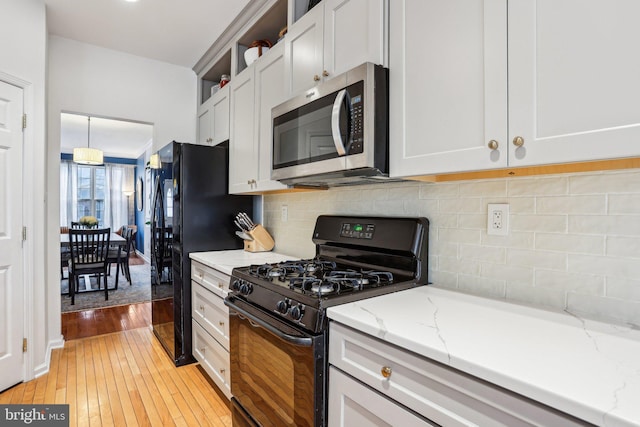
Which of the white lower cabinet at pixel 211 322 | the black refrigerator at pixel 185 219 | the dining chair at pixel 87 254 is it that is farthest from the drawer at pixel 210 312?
the dining chair at pixel 87 254

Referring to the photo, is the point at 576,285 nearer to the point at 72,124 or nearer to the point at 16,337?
the point at 16,337

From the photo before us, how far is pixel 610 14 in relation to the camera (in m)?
0.81

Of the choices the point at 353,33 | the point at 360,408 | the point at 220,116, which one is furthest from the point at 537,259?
the point at 220,116

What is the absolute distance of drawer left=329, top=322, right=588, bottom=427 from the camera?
27.4 inches

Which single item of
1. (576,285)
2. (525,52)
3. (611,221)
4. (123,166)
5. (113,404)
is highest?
(123,166)

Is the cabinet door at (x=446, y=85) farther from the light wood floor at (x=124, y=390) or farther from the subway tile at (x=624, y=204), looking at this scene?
the light wood floor at (x=124, y=390)

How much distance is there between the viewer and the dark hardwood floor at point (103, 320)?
3230 mm

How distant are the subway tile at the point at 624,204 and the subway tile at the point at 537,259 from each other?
201 millimetres

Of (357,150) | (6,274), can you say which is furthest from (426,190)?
(6,274)

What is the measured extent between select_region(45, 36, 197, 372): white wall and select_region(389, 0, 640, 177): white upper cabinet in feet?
9.25

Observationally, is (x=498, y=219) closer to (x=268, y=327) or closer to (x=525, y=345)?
(x=525, y=345)

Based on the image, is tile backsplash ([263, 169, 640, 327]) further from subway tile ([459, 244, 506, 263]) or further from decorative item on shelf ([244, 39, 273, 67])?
decorative item on shelf ([244, 39, 273, 67])

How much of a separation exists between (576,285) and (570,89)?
2.07 ft

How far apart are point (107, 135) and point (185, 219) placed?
17.7 feet
